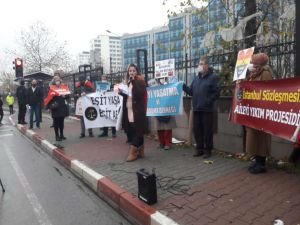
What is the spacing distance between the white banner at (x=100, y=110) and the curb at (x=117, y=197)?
242 cm

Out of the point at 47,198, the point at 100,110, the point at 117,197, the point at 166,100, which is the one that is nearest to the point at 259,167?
the point at 117,197

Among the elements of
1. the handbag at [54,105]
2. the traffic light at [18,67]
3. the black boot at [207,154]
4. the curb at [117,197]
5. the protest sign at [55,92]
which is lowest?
the curb at [117,197]

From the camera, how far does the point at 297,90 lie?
181 inches

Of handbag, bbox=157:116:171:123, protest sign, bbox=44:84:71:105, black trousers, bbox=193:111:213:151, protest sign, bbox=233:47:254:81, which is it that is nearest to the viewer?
protest sign, bbox=233:47:254:81

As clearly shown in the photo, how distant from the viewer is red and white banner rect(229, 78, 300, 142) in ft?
15.3

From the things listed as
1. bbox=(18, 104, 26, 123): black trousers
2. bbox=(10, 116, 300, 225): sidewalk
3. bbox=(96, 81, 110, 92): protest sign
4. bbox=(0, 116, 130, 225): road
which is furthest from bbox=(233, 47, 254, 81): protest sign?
bbox=(18, 104, 26, 123): black trousers

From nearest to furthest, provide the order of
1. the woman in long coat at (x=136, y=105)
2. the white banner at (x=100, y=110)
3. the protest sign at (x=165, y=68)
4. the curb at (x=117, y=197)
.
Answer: the curb at (x=117, y=197) < the woman in long coat at (x=136, y=105) < the protest sign at (x=165, y=68) < the white banner at (x=100, y=110)

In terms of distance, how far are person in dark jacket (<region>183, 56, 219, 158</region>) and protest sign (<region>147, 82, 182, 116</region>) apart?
0.76 meters

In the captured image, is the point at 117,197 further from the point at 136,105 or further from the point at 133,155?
the point at 136,105

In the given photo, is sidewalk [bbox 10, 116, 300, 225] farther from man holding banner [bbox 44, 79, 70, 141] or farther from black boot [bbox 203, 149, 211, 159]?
man holding banner [bbox 44, 79, 70, 141]

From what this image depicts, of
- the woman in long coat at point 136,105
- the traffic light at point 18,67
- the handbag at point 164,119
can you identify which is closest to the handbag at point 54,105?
the handbag at point 164,119

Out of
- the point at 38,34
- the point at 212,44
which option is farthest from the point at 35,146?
the point at 38,34

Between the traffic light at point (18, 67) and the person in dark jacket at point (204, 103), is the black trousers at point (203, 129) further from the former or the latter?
the traffic light at point (18, 67)

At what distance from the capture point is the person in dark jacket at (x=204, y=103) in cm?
698
